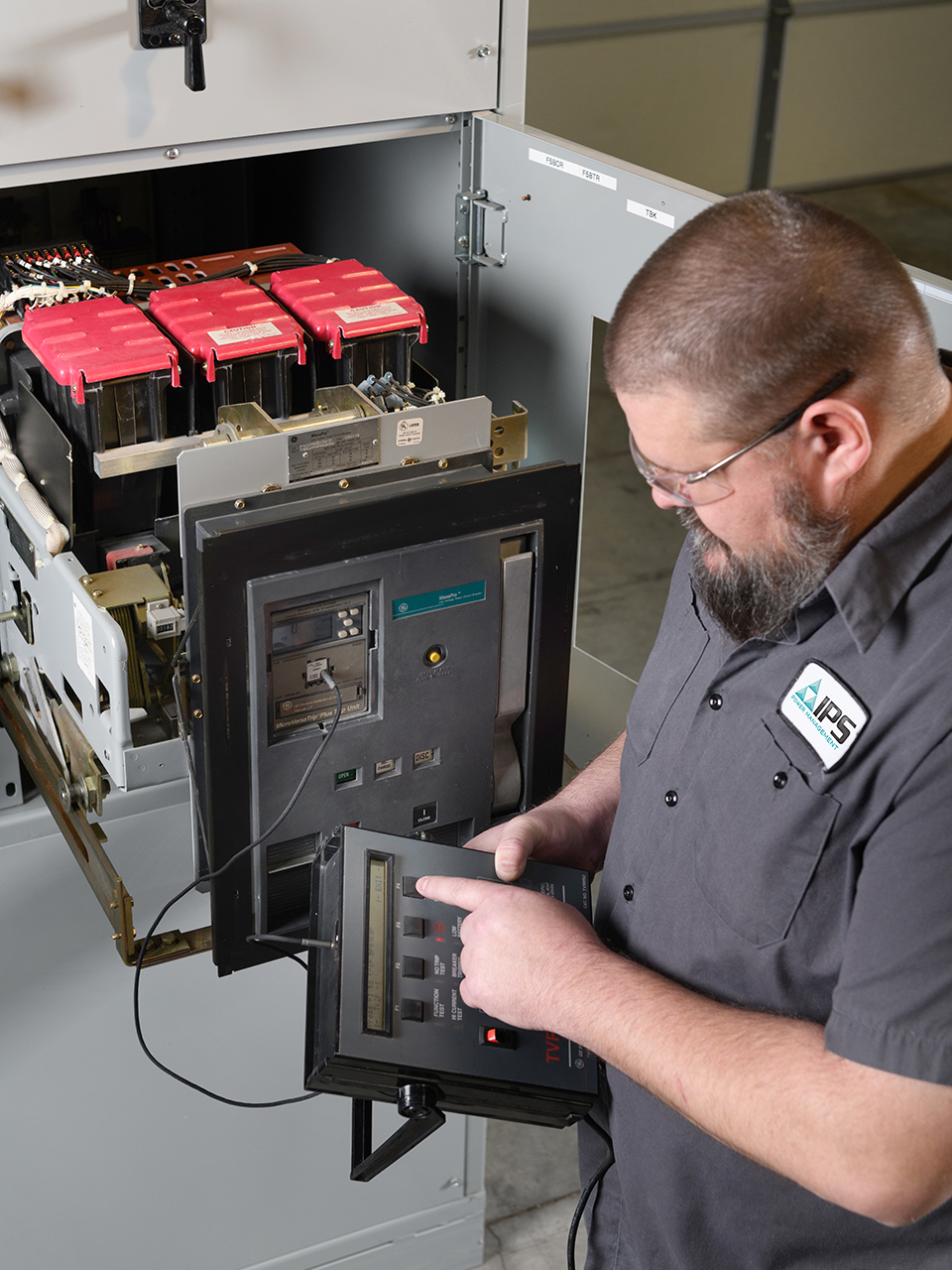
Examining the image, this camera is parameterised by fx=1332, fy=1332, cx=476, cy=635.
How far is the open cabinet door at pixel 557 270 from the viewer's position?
142 cm

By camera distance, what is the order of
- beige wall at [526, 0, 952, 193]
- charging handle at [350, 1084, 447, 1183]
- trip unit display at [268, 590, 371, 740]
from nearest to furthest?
charging handle at [350, 1084, 447, 1183] → trip unit display at [268, 590, 371, 740] → beige wall at [526, 0, 952, 193]

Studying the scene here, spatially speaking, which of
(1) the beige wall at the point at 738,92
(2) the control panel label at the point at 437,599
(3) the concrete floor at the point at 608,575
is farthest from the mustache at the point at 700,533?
(1) the beige wall at the point at 738,92

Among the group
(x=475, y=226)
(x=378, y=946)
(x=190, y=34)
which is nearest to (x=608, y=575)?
(x=475, y=226)

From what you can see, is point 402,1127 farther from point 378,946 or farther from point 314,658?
point 314,658

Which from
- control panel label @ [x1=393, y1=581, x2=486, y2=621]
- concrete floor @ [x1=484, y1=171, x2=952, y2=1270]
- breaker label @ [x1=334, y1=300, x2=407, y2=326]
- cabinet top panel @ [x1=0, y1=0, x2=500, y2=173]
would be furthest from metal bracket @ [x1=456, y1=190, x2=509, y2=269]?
concrete floor @ [x1=484, y1=171, x2=952, y2=1270]

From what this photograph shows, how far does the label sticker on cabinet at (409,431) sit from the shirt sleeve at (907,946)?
26.1 inches

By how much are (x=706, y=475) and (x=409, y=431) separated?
0.49 metres

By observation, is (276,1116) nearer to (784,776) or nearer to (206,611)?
(206,611)

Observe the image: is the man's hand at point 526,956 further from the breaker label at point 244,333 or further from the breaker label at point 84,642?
the breaker label at point 244,333

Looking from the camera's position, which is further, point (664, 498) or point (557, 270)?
point (557, 270)

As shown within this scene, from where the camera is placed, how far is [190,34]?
134cm

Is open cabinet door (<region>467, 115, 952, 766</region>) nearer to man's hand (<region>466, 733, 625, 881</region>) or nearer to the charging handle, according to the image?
man's hand (<region>466, 733, 625, 881</region>)

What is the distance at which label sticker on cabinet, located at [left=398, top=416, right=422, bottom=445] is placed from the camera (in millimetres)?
1324

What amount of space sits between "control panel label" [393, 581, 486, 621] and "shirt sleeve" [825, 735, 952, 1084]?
1.87ft
